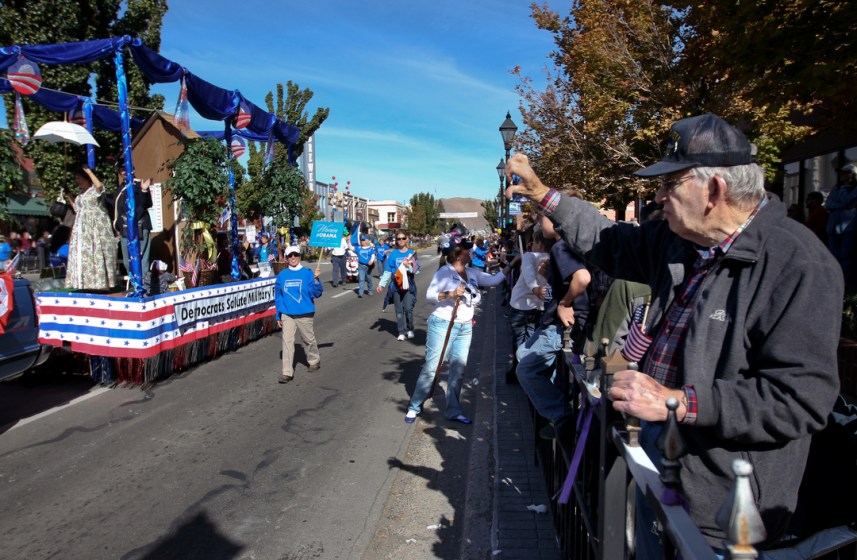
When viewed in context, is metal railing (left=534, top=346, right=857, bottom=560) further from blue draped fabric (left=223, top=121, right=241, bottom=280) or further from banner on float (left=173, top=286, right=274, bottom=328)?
blue draped fabric (left=223, top=121, right=241, bottom=280)

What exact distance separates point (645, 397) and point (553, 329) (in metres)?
2.98

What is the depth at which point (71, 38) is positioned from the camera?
19.3 m

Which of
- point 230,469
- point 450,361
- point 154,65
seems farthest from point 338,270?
point 230,469

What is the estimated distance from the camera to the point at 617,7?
1106 centimetres

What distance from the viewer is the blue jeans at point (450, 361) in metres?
6.04

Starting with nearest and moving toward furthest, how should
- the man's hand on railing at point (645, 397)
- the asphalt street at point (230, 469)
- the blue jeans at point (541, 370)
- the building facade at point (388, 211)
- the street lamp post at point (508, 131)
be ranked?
the man's hand on railing at point (645, 397), the asphalt street at point (230, 469), the blue jeans at point (541, 370), the street lamp post at point (508, 131), the building facade at point (388, 211)

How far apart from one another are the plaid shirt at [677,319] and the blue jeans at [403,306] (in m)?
9.01

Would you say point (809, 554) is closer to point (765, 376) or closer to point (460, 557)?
point (765, 376)

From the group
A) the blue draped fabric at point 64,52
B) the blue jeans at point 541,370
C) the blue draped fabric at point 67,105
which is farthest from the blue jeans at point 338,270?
the blue jeans at point 541,370

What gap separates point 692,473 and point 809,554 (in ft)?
2.40

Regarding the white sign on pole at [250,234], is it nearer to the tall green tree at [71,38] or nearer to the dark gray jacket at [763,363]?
the tall green tree at [71,38]

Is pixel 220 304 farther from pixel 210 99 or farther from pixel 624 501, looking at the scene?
pixel 624 501

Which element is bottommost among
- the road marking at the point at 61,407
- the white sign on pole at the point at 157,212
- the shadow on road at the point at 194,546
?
the shadow on road at the point at 194,546

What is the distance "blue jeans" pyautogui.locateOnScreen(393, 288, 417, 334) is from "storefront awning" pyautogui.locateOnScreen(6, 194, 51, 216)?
2680 cm
